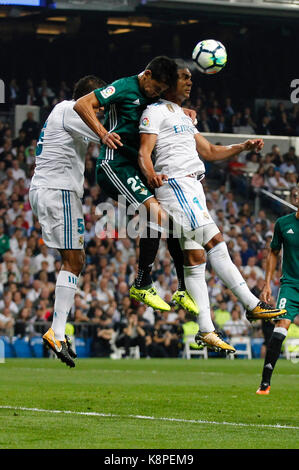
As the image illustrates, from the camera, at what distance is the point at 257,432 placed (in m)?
8.87

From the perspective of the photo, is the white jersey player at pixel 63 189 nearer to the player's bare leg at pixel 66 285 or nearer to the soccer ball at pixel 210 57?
the player's bare leg at pixel 66 285

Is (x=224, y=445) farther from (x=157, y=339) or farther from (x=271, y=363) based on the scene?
(x=157, y=339)

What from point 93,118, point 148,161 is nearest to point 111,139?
point 93,118

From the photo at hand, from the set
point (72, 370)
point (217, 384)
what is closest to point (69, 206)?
point (217, 384)

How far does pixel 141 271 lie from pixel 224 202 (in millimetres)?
18731

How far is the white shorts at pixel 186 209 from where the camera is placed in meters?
9.33

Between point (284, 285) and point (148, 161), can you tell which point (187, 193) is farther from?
point (284, 285)

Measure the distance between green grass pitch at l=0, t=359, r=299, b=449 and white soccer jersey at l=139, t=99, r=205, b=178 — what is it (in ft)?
7.78

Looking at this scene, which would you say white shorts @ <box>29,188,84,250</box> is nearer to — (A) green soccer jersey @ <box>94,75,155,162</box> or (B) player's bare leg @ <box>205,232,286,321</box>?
(A) green soccer jersey @ <box>94,75,155,162</box>

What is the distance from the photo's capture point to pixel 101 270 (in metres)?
24.6

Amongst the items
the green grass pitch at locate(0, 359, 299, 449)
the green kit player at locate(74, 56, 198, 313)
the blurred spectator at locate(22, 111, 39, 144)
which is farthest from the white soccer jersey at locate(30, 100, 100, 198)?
the blurred spectator at locate(22, 111, 39, 144)

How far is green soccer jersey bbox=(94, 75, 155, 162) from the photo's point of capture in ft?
30.8

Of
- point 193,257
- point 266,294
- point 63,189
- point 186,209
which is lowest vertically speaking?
point 266,294

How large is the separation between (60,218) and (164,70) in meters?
1.87
